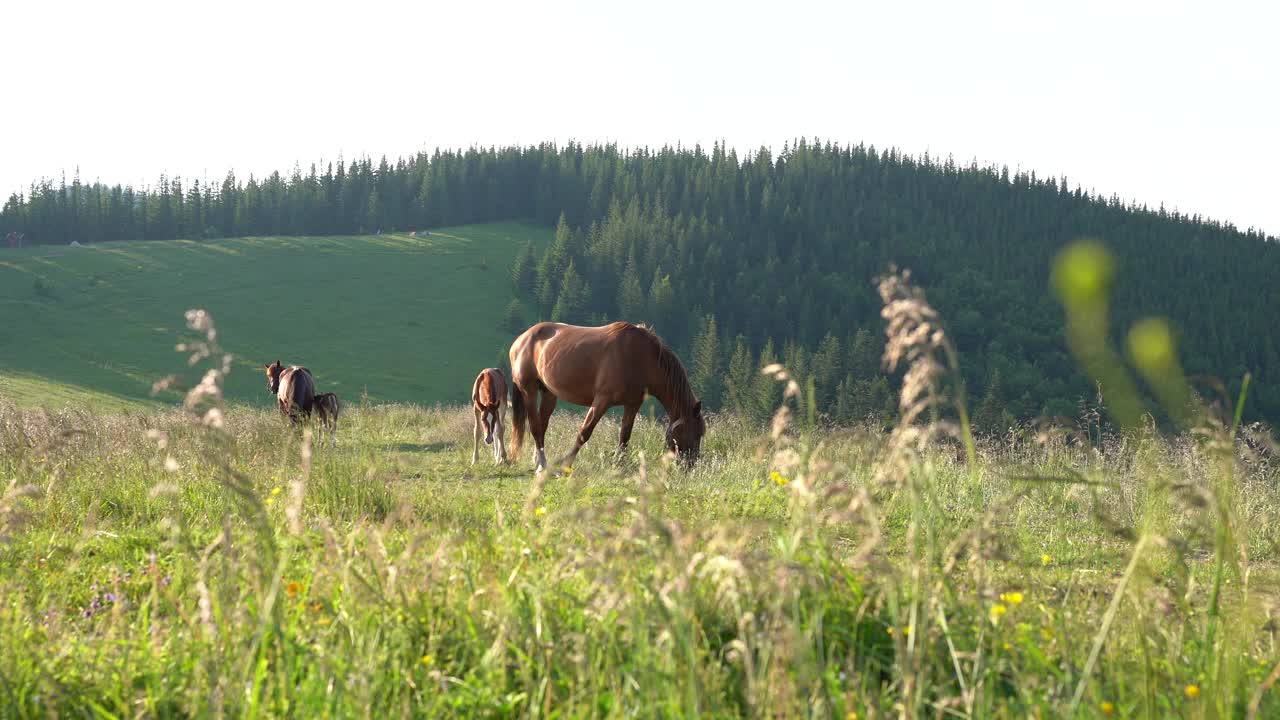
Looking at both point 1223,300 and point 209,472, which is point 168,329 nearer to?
point 209,472

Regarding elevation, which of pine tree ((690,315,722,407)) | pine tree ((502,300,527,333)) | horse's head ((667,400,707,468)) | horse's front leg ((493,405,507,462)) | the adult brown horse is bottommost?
pine tree ((690,315,722,407))

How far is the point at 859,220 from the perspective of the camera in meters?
129

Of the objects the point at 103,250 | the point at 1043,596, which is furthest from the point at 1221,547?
the point at 103,250

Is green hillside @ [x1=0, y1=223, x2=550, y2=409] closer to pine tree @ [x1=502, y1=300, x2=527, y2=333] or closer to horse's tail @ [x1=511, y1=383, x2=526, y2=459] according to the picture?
pine tree @ [x1=502, y1=300, x2=527, y2=333]

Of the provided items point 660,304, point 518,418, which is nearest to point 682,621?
point 518,418

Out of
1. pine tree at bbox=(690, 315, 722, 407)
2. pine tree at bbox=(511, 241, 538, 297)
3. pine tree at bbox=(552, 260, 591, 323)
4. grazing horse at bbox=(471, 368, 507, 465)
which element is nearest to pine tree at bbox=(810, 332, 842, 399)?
pine tree at bbox=(690, 315, 722, 407)

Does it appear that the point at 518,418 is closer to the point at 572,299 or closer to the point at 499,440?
the point at 499,440

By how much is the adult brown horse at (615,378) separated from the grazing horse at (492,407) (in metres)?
1.03

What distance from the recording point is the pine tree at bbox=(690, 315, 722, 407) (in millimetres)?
76000

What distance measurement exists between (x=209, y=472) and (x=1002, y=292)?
375ft

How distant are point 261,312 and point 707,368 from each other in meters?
40.1

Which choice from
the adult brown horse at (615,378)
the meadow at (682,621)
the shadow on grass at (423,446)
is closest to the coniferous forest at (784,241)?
the shadow on grass at (423,446)

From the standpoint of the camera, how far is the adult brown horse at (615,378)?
1082cm

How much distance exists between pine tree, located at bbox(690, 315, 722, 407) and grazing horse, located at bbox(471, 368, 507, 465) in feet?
194
